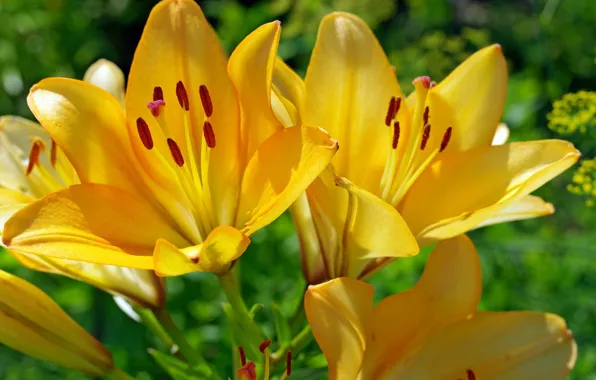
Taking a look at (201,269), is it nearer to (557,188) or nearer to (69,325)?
(69,325)

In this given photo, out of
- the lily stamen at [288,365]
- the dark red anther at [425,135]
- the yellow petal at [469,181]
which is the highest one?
the dark red anther at [425,135]

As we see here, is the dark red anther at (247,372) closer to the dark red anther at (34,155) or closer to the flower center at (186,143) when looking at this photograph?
the flower center at (186,143)

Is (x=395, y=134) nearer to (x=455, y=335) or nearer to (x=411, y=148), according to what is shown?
(x=411, y=148)

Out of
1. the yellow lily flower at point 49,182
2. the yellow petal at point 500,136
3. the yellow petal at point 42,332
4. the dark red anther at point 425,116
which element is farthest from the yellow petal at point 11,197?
the yellow petal at point 500,136

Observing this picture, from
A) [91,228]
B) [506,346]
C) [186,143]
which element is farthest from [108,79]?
[506,346]

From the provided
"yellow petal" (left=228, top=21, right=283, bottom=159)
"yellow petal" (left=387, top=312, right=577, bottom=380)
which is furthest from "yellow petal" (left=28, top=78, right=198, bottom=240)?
"yellow petal" (left=387, top=312, right=577, bottom=380)

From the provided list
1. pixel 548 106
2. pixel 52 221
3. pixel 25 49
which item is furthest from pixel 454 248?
pixel 25 49
